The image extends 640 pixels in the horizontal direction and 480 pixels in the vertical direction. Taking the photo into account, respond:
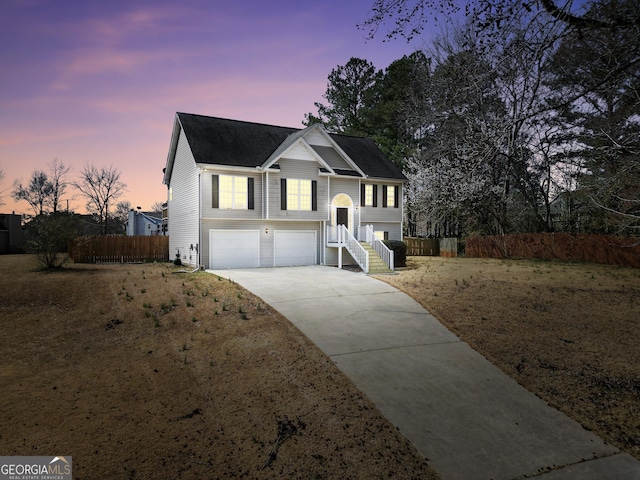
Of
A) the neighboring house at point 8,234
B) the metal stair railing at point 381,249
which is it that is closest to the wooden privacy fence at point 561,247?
the metal stair railing at point 381,249

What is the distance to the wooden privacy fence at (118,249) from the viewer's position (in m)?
21.1

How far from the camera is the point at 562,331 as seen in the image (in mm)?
8156

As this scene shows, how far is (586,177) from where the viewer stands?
1492 centimetres

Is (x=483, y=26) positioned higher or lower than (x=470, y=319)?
higher

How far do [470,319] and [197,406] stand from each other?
696 centimetres

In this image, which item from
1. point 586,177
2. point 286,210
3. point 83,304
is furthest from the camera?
point 286,210

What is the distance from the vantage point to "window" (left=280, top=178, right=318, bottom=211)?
1839 centimetres

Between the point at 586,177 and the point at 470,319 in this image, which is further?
the point at 586,177

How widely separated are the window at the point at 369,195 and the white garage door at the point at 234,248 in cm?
698

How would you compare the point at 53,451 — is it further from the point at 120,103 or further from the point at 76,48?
the point at 120,103

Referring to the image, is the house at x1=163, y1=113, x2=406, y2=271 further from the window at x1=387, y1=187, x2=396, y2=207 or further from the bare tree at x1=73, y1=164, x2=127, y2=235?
the bare tree at x1=73, y1=164, x2=127, y2=235

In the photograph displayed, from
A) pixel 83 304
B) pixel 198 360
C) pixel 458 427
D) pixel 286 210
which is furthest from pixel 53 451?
pixel 286 210

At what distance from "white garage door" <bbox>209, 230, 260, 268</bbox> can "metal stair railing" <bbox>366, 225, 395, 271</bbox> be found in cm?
592

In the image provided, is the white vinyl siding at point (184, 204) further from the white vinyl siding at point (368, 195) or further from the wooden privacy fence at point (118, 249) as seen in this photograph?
the white vinyl siding at point (368, 195)
